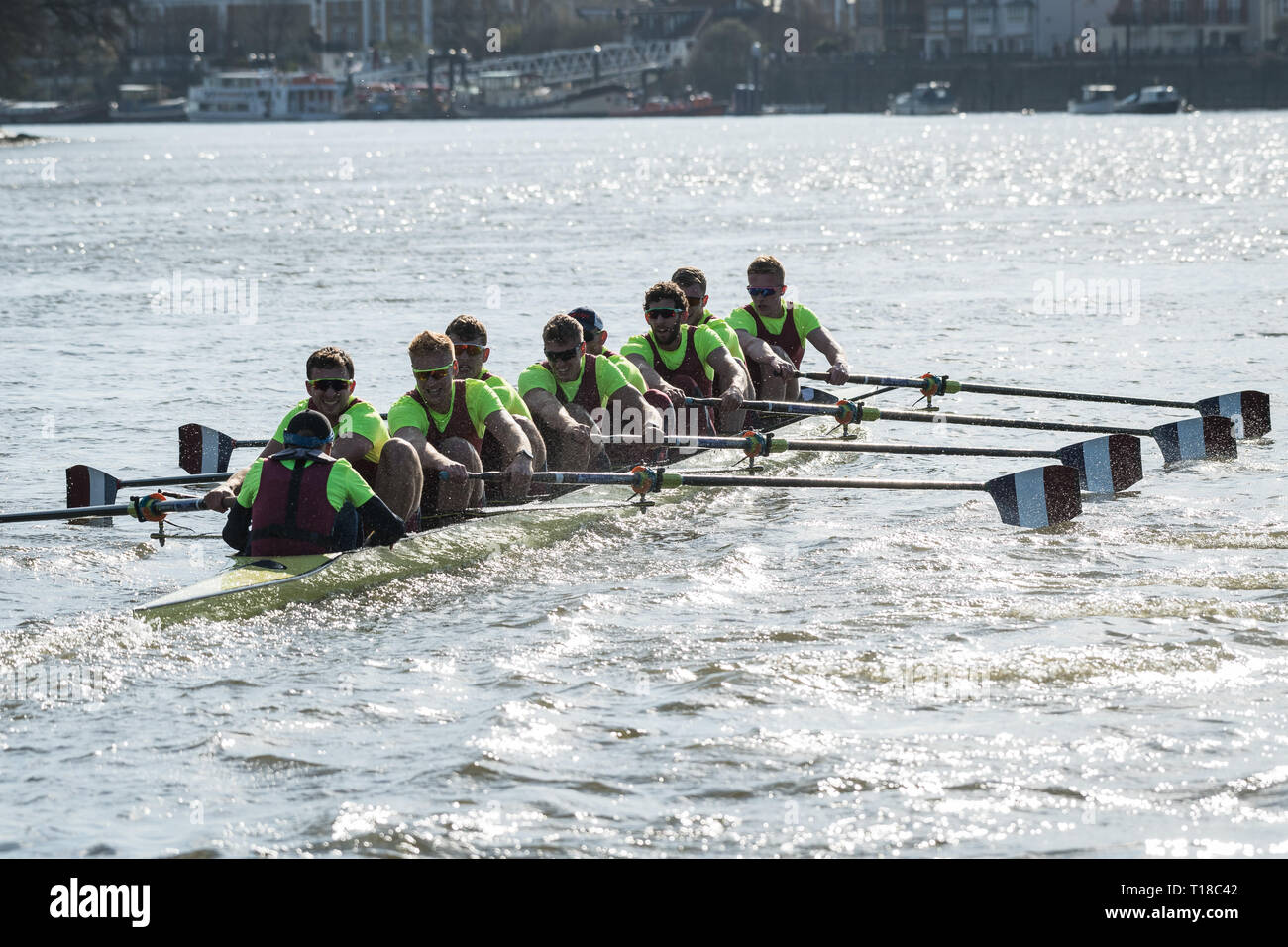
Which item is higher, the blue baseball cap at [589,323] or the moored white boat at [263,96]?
the moored white boat at [263,96]

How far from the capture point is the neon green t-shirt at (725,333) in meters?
16.1

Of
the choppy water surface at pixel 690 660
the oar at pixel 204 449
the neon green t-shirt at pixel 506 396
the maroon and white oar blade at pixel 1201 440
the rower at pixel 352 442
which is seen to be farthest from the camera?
the maroon and white oar blade at pixel 1201 440

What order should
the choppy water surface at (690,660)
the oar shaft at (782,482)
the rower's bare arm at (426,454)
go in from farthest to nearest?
the oar shaft at (782,482)
the rower's bare arm at (426,454)
the choppy water surface at (690,660)

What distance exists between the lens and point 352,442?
11.2 meters

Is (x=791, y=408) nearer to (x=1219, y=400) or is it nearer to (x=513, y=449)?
(x=513, y=449)

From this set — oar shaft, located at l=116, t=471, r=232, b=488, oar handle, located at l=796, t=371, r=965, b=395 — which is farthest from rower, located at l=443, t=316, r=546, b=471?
oar handle, located at l=796, t=371, r=965, b=395

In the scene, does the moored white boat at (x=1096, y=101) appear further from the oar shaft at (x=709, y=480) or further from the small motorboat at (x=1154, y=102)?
the oar shaft at (x=709, y=480)

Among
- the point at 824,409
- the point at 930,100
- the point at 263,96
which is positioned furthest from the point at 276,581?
the point at 263,96

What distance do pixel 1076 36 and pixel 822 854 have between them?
524 feet

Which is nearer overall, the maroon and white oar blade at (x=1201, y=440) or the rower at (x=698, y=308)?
the rower at (x=698, y=308)

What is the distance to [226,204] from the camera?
6159cm

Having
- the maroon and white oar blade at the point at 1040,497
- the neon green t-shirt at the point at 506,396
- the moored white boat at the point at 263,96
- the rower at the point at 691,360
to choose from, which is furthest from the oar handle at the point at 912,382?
the moored white boat at the point at 263,96

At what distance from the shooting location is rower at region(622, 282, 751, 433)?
51.0 feet

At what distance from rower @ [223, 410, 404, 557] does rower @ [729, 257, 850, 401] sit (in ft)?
22.3
